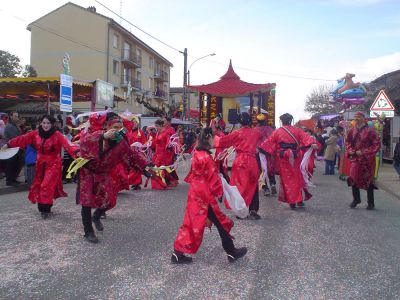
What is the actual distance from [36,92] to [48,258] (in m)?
11.3

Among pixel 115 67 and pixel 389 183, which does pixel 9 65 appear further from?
pixel 389 183

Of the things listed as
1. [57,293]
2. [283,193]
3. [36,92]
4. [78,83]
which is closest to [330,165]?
[283,193]

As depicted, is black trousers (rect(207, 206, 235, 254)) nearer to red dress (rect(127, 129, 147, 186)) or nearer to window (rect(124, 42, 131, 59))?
red dress (rect(127, 129, 147, 186))

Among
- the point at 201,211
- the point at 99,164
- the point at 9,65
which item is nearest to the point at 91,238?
the point at 99,164

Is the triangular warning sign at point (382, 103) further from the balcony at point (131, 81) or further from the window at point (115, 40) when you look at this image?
the balcony at point (131, 81)

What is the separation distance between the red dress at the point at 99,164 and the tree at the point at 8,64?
28.0 meters

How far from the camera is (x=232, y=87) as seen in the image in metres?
14.8

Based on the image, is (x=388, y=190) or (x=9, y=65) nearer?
(x=388, y=190)

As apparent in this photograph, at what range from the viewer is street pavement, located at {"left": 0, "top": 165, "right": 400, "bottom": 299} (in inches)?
144

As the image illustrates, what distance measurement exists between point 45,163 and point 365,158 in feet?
17.8

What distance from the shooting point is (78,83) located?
41.1 feet

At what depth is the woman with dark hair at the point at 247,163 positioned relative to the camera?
21.9 feet

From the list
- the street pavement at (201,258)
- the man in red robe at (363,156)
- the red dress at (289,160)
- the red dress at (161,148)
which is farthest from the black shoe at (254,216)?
the red dress at (161,148)

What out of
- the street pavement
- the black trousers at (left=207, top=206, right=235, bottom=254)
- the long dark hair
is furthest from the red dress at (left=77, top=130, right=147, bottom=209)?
the black trousers at (left=207, top=206, right=235, bottom=254)
